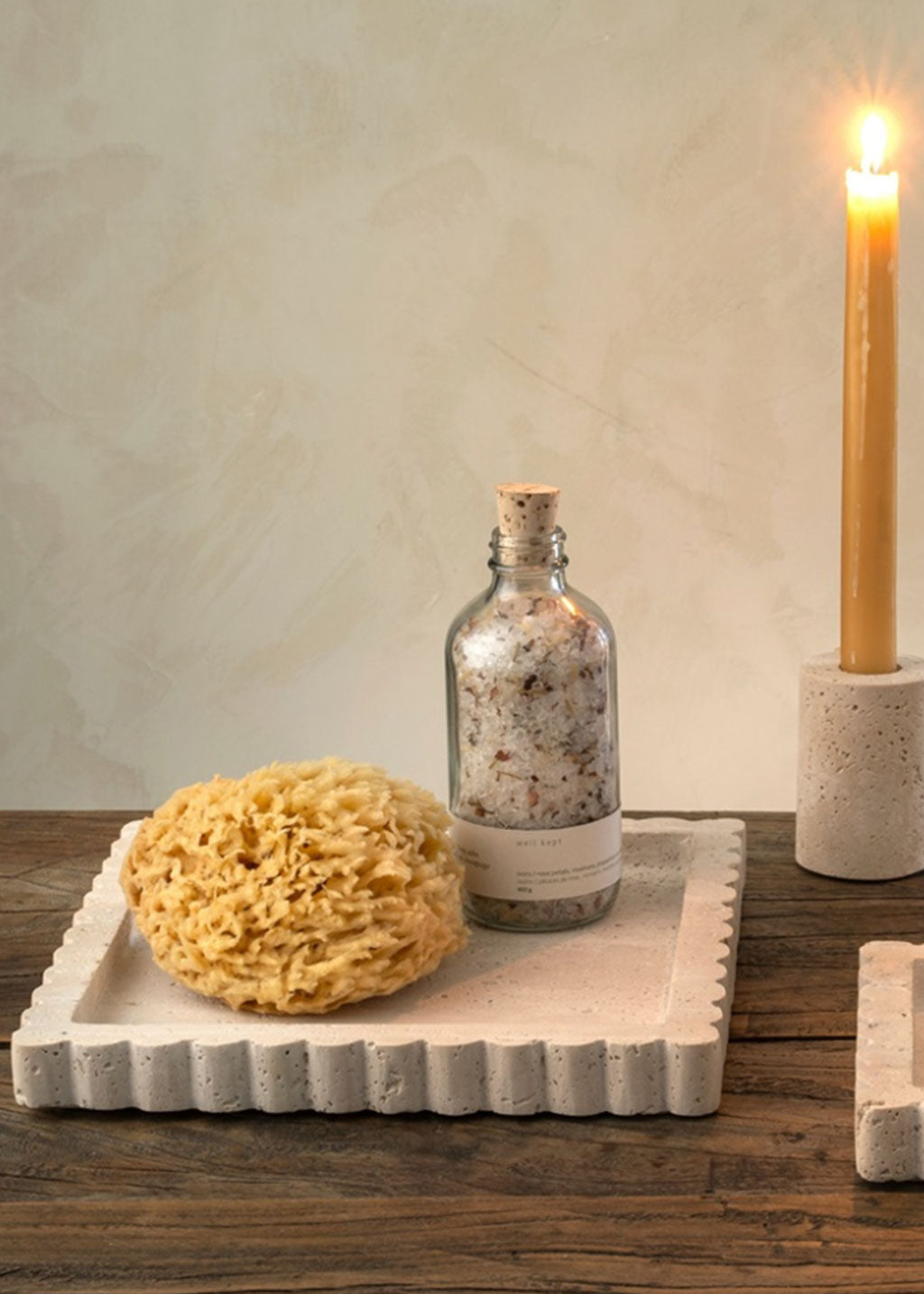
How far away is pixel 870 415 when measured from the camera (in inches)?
32.6

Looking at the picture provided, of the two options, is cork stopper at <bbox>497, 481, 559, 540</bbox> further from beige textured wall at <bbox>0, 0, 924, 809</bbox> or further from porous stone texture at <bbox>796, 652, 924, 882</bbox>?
beige textured wall at <bbox>0, 0, 924, 809</bbox>

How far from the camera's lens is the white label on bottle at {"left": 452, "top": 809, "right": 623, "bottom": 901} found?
0.74m

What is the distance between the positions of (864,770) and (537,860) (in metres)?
0.18

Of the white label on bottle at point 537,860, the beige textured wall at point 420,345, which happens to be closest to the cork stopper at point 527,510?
the white label on bottle at point 537,860

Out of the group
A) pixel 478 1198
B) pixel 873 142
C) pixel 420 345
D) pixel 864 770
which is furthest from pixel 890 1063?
pixel 420 345

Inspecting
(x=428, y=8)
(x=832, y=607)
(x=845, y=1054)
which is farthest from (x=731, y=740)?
(x=845, y=1054)

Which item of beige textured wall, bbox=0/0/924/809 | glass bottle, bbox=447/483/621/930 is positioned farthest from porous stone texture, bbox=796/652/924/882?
beige textured wall, bbox=0/0/924/809

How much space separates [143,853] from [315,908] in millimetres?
86

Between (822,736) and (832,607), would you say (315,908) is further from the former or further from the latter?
(832,607)

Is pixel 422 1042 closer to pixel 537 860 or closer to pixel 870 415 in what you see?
pixel 537 860

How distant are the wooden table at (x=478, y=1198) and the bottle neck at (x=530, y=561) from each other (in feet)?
0.65

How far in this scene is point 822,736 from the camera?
84 centimetres

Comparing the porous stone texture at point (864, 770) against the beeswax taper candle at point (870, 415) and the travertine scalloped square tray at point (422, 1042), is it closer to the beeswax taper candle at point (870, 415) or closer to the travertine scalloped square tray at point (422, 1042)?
the beeswax taper candle at point (870, 415)

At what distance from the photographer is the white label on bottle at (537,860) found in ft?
2.43
